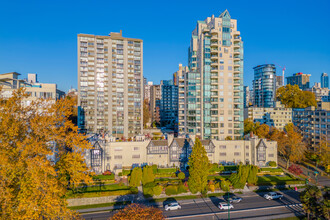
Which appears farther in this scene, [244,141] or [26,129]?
[244,141]

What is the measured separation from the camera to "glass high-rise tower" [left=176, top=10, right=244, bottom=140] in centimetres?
7850

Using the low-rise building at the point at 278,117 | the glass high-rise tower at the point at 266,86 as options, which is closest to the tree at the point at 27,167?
the low-rise building at the point at 278,117

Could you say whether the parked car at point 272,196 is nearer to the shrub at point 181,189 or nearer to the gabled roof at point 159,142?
the shrub at point 181,189

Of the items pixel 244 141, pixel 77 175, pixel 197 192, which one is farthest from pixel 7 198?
pixel 244 141

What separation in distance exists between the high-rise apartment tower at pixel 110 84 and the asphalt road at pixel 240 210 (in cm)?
5881

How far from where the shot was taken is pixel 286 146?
240 feet

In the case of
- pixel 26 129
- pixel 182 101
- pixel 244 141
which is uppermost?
pixel 182 101

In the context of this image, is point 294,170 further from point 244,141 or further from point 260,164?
point 244,141

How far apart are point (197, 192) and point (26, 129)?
41121 millimetres

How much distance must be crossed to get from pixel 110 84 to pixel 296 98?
94.5m

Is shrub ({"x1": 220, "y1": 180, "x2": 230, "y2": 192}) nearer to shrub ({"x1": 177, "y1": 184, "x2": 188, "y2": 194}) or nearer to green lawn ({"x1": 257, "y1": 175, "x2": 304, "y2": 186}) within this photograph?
shrub ({"x1": 177, "y1": 184, "x2": 188, "y2": 194})

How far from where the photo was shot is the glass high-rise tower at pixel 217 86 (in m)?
78.5

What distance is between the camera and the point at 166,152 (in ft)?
206

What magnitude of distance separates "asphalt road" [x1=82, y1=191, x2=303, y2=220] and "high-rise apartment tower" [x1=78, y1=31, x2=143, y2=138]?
193ft
